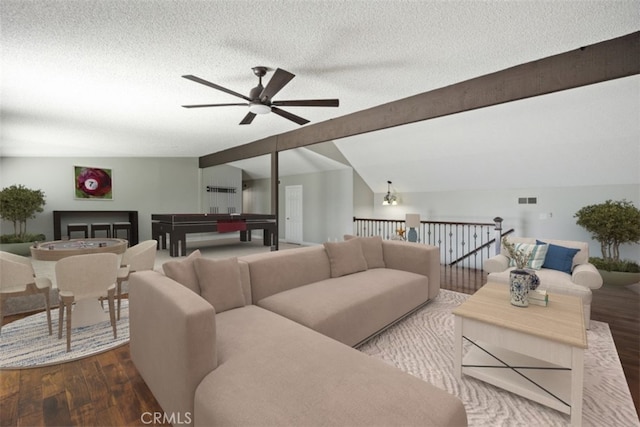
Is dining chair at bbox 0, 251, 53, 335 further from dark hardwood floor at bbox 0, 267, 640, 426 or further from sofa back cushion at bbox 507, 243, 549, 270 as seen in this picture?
sofa back cushion at bbox 507, 243, 549, 270

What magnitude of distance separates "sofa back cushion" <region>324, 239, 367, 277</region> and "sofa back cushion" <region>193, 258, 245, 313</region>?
1.16 metres

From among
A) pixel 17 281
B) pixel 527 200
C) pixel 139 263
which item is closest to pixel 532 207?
pixel 527 200

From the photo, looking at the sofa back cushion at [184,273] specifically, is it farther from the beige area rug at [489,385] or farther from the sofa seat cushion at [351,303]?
the beige area rug at [489,385]

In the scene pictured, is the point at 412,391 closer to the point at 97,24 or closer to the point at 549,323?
the point at 549,323

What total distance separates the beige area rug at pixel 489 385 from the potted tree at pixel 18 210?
736 cm

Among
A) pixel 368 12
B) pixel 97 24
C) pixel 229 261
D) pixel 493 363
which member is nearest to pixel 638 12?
pixel 368 12

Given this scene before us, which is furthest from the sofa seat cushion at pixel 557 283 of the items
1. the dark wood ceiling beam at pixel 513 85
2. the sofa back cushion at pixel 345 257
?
the dark wood ceiling beam at pixel 513 85

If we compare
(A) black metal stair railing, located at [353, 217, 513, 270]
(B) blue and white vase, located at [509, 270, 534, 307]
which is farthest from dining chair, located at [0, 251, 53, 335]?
(A) black metal stair railing, located at [353, 217, 513, 270]

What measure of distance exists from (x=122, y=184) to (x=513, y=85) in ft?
28.3

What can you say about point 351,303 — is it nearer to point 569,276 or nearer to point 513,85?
point 569,276

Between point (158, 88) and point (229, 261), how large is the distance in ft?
7.89

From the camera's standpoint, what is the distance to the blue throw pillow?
10.8 ft

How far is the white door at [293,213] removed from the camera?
9125 mm

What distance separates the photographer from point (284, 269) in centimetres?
271
